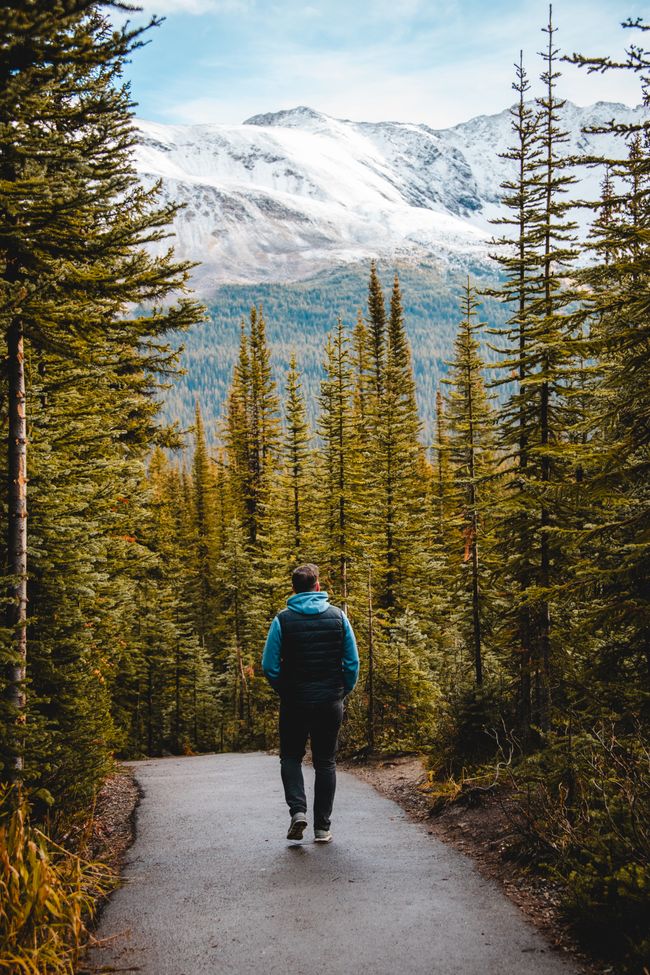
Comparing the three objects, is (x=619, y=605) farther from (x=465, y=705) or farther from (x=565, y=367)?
(x=565, y=367)

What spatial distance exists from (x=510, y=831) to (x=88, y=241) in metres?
6.76

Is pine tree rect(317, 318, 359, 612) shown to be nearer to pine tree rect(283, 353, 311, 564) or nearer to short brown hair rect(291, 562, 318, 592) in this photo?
pine tree rect(283, 353, 311, 564)

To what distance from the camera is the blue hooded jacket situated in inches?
251

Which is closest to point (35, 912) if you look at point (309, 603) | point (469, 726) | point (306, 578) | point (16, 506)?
point (309, 603)

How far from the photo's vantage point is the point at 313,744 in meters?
6.45

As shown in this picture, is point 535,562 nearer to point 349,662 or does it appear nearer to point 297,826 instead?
point 349,662

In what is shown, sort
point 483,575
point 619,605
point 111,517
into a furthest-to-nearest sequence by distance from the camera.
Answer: point 483,575, point 111,517, point 619,605

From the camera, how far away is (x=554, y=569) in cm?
1230

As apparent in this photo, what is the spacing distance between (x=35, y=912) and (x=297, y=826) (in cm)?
269

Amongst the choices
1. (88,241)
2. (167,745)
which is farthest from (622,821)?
(167,745)

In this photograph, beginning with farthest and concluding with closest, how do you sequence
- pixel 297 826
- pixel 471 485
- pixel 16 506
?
1. pixel 471 485
2. pixel 16 506
3. pixel 297 826

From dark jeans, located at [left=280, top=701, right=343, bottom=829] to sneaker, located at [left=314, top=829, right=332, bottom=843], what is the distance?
3 centimetres

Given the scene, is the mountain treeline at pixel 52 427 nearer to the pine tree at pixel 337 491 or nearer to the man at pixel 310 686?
the man at pixel 310 686

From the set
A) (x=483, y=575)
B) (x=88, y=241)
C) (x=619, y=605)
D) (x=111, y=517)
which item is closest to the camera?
(x=619, y=605)
